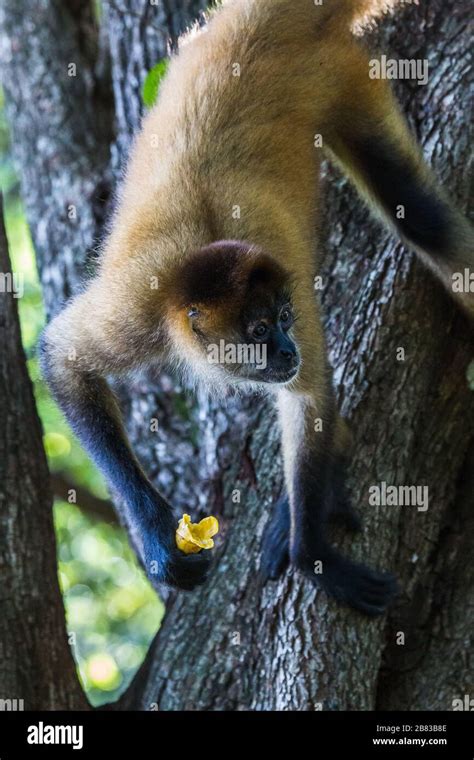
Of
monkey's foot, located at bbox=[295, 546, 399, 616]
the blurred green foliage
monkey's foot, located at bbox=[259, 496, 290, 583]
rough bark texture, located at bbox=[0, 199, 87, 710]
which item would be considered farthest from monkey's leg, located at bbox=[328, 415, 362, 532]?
the blurred green foliage

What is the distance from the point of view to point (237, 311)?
504 cm

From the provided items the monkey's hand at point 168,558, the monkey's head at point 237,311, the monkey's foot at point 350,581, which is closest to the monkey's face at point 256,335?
the monkey's head at point 237,311

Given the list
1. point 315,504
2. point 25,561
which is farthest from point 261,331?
point 25,561

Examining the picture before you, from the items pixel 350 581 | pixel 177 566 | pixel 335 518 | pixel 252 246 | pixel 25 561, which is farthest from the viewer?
pixel 335 518

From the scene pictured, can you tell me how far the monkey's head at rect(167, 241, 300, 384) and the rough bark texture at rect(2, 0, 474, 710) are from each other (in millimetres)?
1029

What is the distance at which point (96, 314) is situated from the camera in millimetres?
5332

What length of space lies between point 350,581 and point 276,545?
0.59 meters

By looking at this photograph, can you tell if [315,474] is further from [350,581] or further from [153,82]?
[153,82]

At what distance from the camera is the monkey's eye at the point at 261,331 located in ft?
16.6

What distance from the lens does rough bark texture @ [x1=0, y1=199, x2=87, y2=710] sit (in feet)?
17.1

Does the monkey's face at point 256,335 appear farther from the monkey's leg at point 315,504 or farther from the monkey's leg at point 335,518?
the monkey's leg at point 335,518

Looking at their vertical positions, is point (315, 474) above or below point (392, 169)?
below

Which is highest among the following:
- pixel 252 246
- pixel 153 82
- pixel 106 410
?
pixel 153 82

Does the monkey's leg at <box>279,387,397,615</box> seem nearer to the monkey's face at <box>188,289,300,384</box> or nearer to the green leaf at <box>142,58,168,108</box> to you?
the monkey's face at <box>188,289,300,384</box>
